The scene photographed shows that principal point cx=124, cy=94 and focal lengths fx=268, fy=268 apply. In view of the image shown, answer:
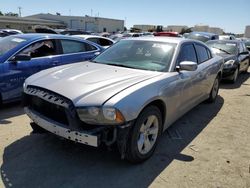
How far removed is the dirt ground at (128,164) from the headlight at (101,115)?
0.71 meters

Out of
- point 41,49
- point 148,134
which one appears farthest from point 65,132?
point 41,49

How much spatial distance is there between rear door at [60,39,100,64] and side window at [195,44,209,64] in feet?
9.15

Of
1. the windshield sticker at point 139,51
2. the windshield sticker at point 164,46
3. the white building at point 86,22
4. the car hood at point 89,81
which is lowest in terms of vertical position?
the white building at point 86,22

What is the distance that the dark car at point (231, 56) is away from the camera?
891 centimetres

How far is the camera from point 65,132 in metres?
3.03

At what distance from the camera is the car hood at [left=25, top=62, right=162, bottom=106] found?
2990 mm

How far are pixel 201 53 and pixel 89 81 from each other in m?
3.00

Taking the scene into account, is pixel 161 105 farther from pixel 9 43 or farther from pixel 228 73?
pixel 228 73

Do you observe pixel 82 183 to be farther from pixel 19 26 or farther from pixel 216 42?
pixel 19 26

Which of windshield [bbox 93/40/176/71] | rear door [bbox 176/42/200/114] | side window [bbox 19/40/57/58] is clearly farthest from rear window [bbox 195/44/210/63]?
side window [bbox 19/40/57/58]

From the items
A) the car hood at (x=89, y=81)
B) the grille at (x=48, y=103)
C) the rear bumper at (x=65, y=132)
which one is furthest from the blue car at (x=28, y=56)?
the rear bumper at (x=65, y=132)

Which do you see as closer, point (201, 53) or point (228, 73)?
point (201, 53)

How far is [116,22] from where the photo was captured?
79.7 meters

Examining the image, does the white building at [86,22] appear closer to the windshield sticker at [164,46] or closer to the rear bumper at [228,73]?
the rear bumper at [228,73]
